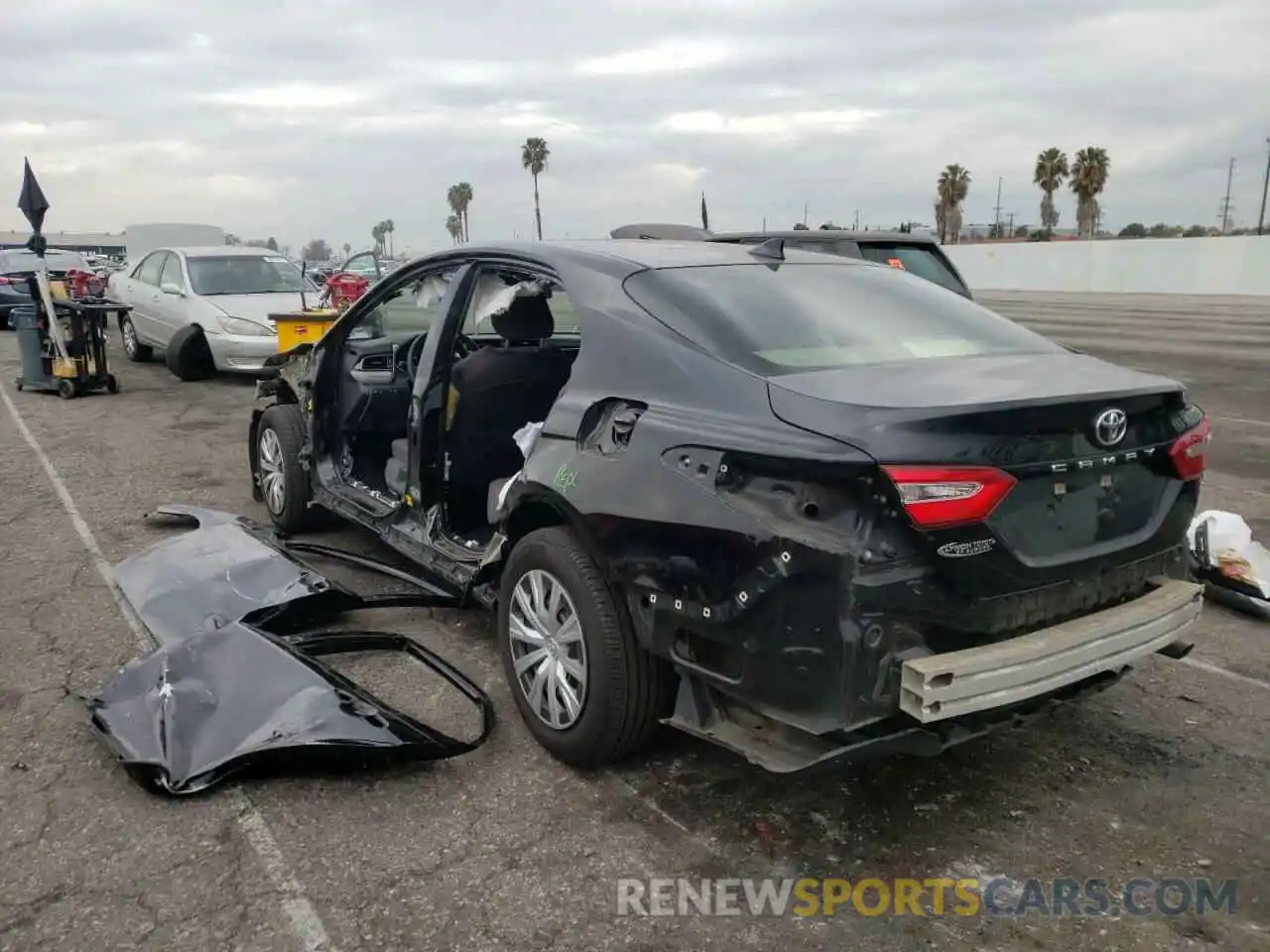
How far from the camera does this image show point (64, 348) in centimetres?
1150

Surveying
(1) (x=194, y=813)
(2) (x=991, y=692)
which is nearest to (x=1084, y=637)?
(2) (x=991, y=692)

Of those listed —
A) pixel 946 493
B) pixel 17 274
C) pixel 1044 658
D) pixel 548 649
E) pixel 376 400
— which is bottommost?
pixel 548 649

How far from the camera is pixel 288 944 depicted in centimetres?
253

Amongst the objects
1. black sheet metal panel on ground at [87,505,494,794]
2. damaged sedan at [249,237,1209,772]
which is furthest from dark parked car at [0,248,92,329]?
damaged sedan at [249,237,1209,772]

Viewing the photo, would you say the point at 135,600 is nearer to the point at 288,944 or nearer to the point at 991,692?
the point at 288,944

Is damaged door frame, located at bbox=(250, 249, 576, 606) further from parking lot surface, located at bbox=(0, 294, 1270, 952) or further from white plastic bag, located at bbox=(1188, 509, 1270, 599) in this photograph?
white plastic bag, located at bbox=(1188, 509, 1270, 599)

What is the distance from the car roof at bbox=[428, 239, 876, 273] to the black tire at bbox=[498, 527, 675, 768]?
99 cm

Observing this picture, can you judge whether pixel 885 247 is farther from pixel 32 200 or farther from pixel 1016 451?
pixel 32 200

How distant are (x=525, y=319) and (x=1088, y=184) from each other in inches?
2624

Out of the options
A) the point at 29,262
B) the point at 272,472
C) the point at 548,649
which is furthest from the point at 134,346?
the point at 548,649

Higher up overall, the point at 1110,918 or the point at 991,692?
the point at 991,692

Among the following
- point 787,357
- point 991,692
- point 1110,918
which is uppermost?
point 787,357

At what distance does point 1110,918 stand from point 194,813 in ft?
8.46

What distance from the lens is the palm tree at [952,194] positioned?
74.8 m
